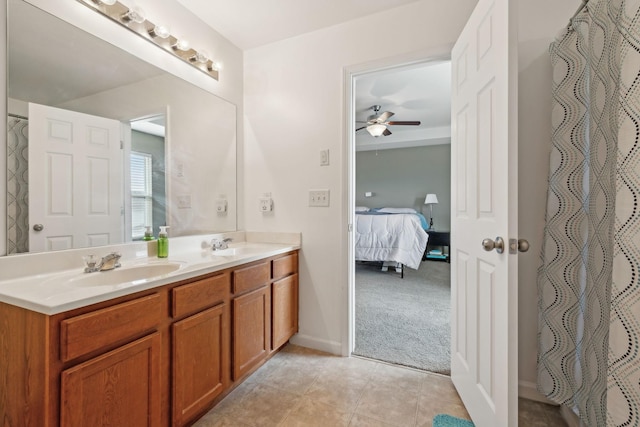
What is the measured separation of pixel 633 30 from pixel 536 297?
1215mm

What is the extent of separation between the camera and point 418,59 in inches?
68.9

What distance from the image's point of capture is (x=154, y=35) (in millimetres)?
1610

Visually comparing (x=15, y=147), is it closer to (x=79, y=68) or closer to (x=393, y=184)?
(x=79, y=68)

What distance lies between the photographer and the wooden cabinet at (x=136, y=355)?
0.83 meters

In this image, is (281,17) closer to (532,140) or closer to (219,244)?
(219,244)

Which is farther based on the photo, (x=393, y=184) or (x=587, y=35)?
(x=393, y=184)

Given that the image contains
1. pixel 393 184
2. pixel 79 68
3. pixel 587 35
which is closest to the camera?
pixel 587 35

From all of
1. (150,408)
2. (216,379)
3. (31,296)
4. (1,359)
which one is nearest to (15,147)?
(31,296)

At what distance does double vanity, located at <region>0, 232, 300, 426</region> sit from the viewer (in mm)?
832

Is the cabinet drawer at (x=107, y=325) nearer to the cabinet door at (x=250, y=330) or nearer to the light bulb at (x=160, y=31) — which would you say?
the cabinet door at (x=250, y=330)

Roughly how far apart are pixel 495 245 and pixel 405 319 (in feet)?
5.66

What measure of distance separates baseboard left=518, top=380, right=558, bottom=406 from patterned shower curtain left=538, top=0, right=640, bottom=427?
5.8 inches

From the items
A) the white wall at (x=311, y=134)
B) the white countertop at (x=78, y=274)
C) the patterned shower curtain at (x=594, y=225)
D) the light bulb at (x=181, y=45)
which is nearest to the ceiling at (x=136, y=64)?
the white wall at (x=311, y=134)

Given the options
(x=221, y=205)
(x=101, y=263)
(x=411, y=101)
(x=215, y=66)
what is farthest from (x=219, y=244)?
(x=411, y=101)
